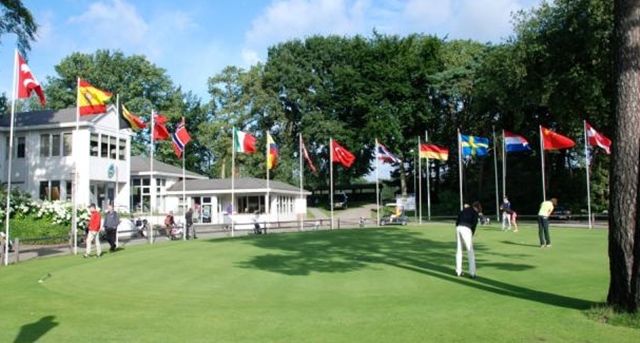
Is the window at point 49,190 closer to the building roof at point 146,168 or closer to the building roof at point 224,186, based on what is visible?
the building roof at point 146,168

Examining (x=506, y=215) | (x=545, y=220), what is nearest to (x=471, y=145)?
(x=506, y=215)

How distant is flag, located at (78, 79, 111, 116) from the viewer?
79.2 ft

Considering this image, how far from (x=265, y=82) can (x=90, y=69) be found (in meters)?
21.4

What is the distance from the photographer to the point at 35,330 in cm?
863

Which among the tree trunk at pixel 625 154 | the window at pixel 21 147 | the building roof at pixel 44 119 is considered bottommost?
the tree trunk at pixel 625 154

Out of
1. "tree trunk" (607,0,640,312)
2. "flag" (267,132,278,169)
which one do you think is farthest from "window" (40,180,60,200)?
"tree trunk" (607,0,640,312)

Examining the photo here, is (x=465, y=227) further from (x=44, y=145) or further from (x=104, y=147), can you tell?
(x=44, y=145)

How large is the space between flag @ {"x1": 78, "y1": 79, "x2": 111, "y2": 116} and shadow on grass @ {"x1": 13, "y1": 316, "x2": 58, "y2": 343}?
16.2 meters

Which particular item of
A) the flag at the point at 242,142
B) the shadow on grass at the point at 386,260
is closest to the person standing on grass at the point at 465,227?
the shadow on grass at the point at 386,260

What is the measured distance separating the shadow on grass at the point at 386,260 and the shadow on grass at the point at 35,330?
7483 mm

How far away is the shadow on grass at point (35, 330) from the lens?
26.3ft

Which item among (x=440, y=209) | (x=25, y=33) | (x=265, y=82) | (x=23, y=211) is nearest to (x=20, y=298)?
(x=23, y=211)

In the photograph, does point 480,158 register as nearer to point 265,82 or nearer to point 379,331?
point 265,82

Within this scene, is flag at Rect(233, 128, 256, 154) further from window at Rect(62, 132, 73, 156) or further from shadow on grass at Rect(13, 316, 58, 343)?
shadow on grass at Rect(13, 316, 58, 343)
